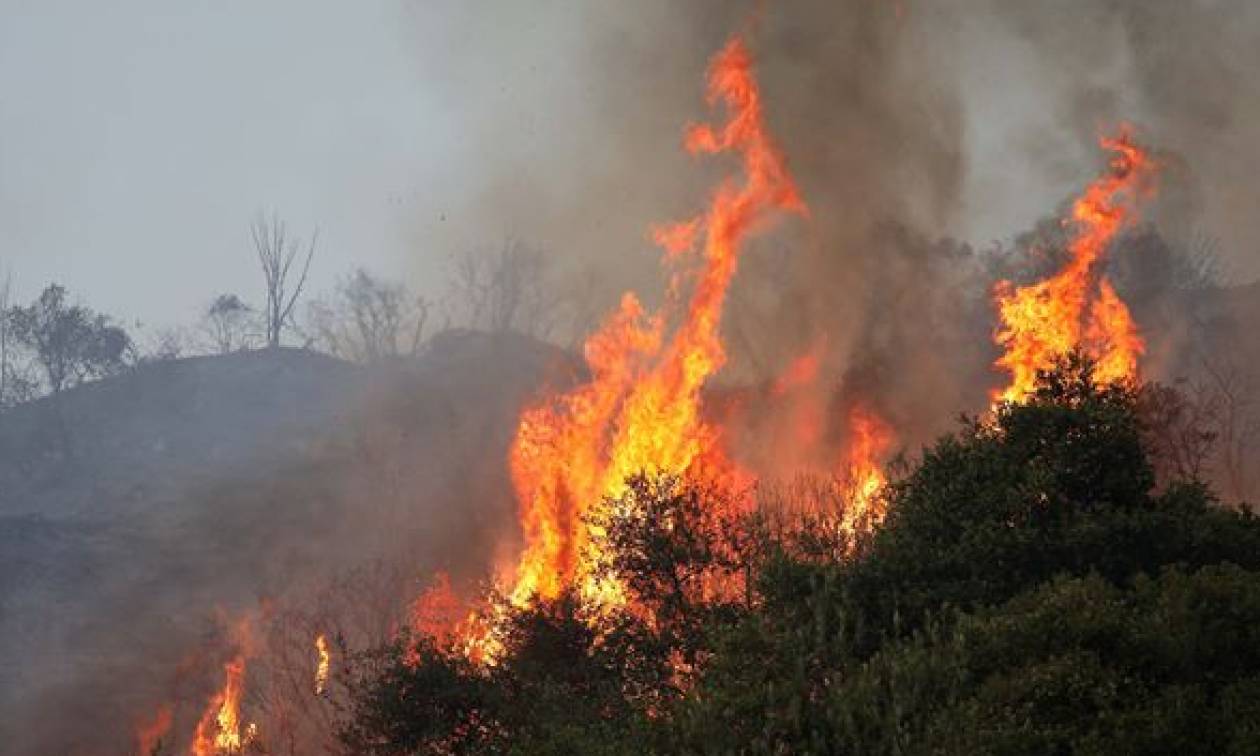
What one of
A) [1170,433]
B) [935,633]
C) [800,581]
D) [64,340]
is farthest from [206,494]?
[935,633]

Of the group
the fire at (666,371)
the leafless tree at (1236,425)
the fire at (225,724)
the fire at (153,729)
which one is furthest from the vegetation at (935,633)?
the leafless tree at (1236,425)

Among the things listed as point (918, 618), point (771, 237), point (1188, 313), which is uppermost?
point (1188, 313)

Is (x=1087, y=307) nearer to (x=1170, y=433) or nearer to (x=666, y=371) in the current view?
(x=1170, y=433)

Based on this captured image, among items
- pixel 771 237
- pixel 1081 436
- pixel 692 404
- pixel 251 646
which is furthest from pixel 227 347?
pixel 1081 436

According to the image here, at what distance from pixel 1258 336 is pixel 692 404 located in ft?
217

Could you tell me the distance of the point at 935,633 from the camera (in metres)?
22.4

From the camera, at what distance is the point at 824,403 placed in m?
69.9

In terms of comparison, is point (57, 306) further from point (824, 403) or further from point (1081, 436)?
point (1081, 436)

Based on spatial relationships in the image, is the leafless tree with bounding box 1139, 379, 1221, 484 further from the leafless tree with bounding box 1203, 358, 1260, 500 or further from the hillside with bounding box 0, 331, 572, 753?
the hillside with bounding box 0, 331, 572, 753

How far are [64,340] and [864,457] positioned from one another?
289 feet

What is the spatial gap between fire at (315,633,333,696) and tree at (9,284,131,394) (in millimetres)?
59501

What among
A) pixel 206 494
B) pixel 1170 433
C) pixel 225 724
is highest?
pixel 206 494

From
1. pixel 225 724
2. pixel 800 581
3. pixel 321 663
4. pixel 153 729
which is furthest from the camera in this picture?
pixel 153 729

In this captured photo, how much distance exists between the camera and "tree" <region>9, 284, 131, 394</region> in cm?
11506
